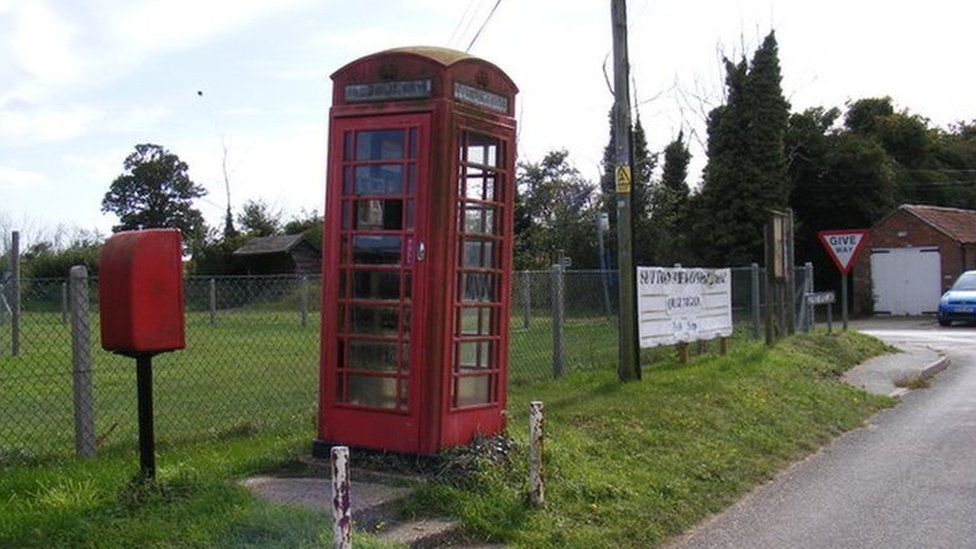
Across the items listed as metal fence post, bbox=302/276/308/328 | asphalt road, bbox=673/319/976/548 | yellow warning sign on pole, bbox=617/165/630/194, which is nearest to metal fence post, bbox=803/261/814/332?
asphalt road, bbox=673/319/976/548

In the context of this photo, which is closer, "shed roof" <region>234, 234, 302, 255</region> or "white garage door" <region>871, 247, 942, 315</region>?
"white garage door" <region>871, 247, 942, 315</region>

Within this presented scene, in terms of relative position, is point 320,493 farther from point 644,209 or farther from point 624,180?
point 644,209

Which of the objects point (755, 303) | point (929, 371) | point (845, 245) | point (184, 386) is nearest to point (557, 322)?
point (184, 386)

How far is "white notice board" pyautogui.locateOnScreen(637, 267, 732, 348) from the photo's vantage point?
13.7m

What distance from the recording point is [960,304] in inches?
1187

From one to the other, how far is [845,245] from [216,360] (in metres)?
12.9

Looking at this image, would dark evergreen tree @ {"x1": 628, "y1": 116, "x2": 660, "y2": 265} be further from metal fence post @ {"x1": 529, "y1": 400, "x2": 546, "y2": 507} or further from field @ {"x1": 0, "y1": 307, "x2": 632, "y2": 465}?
metal fence post @ {"x1": 529, "y1": 400, "x2": 546, "y2": 507}

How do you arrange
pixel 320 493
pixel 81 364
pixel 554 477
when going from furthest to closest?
pixel 554 477, pixel 81 364, pixel 320 493

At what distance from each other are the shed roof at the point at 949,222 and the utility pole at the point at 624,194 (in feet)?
97.1

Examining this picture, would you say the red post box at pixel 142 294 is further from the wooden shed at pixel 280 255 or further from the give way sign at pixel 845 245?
the wooden shed at pixel 280 255

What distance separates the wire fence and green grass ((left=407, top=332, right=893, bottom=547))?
1.40m

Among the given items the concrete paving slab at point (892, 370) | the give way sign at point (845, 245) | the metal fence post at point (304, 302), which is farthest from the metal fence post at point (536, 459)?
the give way sign at point (845, 245)

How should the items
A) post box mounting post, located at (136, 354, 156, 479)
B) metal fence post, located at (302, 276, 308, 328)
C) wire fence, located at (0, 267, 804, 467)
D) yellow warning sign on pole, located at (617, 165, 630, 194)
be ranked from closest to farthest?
post box mounting post, located at (136, 354, 156, 479) → wire fence, located at (0, 267, 804, 467) → yellow warning sign on pole, located at (617, 165, 630, 194) → metal fence post, located at (302, 276, 308, 328)

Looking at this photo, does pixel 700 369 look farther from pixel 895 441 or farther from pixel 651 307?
pixel 895 441
